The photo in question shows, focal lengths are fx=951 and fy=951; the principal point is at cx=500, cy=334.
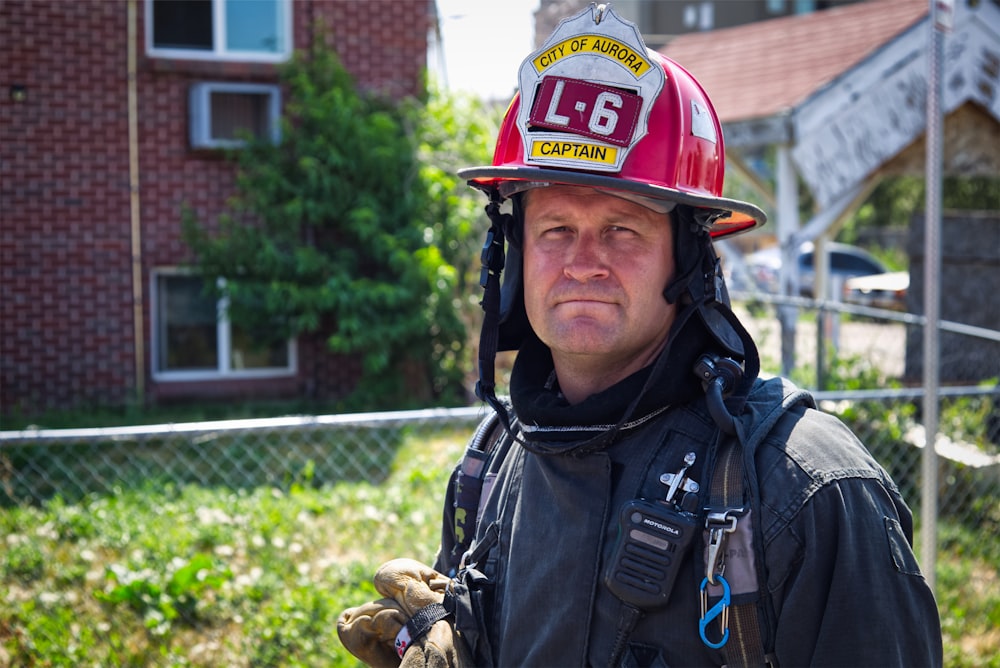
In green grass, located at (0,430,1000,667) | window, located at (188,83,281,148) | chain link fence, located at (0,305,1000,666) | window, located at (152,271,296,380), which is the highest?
window, located at (188,83,281,148)

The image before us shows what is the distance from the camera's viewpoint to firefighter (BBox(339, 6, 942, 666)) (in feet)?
5.36

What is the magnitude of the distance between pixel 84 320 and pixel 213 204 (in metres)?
1.71

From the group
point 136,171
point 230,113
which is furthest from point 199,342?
point 230,113

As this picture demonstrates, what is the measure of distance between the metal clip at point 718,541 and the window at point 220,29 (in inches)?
Result: 363

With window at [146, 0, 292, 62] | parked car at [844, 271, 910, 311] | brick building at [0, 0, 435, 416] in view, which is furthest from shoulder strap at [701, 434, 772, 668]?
parked car at [844, 271, 910, 311]

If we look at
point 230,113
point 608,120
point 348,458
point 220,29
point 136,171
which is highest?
point 220,29

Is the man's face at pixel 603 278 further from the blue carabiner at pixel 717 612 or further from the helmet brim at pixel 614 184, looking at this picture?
the blue carabiner at pixel 717 612

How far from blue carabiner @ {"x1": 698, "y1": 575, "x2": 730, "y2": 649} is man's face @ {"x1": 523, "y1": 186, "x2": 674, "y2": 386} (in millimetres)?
564

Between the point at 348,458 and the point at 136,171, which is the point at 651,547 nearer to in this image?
the point at 348,458

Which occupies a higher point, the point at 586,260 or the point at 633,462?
the point at 586,260

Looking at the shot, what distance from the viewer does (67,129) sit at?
9070 millimetres

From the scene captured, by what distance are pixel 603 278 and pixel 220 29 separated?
8835 millimetres

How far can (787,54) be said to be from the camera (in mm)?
10828

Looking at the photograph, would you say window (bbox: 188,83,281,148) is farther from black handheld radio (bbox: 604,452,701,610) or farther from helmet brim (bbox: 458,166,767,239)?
black handheld radio (bbox: 604,452,701,610)
